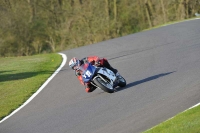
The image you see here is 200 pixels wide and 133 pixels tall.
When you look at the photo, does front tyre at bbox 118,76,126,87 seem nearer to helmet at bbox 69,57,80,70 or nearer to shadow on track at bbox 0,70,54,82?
helmet at bbox 69,57,80,70

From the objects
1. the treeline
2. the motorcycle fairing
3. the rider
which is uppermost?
the rider

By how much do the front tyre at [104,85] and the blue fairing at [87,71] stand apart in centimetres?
17

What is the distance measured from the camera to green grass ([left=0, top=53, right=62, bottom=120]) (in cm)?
1423

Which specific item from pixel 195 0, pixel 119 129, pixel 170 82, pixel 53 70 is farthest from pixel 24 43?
pixel 119 129

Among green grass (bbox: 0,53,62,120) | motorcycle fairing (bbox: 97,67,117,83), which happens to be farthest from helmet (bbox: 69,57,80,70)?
green grass (bbox: 0,53,62,120)

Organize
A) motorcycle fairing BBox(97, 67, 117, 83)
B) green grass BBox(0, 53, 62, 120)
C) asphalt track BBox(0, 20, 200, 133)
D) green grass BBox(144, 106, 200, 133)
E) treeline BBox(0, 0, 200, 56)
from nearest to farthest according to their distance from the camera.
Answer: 1. green grass BBox(144, 106, 200, 133)
2. asphalt track BBox(0, 20, 200, 133)
3. motorcycle fairing BBox(97, 67, 117, 83)
4. green grass BBox(0, 53, 62, 120)
5. treeline BBox(0, 0, 200, 56)

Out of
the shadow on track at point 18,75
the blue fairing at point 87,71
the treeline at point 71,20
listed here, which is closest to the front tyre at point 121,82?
the blue fairing at point 87,71

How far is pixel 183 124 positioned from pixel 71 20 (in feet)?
128

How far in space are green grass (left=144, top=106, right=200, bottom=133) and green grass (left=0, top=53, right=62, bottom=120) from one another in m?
5.46

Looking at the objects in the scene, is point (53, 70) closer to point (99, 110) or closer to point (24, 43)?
point (99, 110)

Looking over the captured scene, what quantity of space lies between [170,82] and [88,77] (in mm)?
2011

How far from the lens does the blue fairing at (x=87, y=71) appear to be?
1251cm

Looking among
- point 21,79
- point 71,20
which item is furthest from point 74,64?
point 71,20

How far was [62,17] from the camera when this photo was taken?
47.6m
